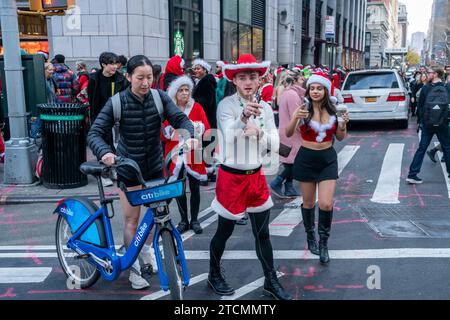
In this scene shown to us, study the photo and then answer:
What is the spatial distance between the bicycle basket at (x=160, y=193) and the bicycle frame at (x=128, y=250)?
4.3 inches

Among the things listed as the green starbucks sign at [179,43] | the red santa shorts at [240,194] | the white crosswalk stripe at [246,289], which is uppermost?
the green starbucks sign at [179,43]

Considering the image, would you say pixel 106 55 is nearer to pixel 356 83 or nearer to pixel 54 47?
pixel 54 47

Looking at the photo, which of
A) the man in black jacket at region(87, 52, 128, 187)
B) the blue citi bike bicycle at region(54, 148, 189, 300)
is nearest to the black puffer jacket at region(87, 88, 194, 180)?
the blue citi bike bicycle at region(54, 148, 189, 300)

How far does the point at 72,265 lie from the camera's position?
4746 mm

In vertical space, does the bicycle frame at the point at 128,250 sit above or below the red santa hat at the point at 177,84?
below

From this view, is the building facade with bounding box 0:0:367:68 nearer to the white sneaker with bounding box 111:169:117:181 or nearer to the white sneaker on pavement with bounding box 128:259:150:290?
the white sneaker on pavement with bounding box 128:259:150:290

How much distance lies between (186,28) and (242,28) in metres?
6.37

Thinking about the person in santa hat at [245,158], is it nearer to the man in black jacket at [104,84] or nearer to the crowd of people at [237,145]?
the crowd of people at [237,145]

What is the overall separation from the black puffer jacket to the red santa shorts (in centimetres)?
53

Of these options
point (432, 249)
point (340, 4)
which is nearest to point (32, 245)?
point (432, 249)

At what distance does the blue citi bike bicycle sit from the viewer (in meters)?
3.60

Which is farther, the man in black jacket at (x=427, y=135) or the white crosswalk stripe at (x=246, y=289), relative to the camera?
the man in black jacket at (x=427, y=135)

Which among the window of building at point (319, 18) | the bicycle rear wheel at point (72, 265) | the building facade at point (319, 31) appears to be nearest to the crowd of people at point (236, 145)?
the bicycle rear wheel at point (72, 265)

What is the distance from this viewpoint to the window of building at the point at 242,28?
67.0 feet
